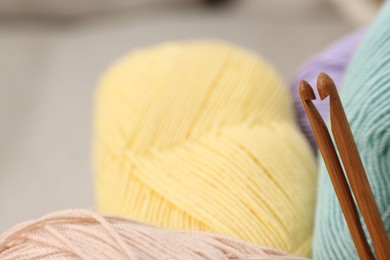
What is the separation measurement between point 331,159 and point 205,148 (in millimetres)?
198

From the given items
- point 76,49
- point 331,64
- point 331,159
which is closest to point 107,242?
point 331,159

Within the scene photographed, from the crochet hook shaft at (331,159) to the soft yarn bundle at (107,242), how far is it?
0.20 feet

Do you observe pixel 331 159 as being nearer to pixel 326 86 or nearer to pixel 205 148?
pixel 326 86

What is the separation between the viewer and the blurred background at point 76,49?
826 millimetres

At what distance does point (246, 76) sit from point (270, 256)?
0.23 m

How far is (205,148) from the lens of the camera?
1.62ft

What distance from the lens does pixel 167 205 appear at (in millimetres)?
462

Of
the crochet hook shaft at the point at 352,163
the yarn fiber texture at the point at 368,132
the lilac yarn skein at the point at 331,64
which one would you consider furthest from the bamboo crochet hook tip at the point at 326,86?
the lilac yarn skein at the point at 331,64

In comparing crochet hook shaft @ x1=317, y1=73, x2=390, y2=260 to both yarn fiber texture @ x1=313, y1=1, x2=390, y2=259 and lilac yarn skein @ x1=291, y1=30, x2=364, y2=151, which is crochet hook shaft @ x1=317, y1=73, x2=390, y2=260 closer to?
yarn fiber texture @ x1=313, y1=1, x2=390, y2=259

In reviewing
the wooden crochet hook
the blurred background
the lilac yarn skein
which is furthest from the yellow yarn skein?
the blurred background

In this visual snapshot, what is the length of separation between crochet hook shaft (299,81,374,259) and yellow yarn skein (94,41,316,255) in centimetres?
12

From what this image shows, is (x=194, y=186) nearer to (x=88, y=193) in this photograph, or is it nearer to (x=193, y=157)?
(x=193, y=157)

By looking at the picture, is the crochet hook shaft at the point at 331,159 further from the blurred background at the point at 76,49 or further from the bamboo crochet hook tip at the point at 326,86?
the blurred background at the point at 76,49

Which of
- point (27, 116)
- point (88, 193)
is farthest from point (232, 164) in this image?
point (27, 116)
